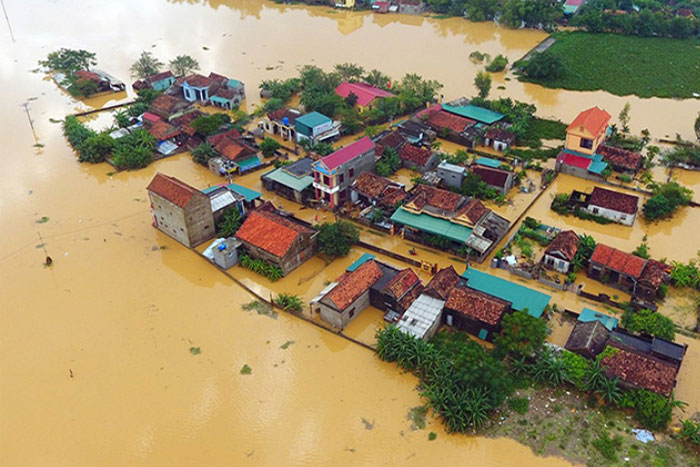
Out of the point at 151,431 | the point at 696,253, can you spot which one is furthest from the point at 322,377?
the point at 696,253

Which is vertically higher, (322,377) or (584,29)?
(584,29)

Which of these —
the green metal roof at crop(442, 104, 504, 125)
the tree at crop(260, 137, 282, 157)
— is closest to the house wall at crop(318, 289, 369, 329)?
the tree at crop(260, 137, 282, 157)

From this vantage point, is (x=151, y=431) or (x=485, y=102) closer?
(x=151, y=431)

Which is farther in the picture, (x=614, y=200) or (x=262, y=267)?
(x=614, y=200)

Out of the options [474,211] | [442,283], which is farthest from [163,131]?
[442,283]

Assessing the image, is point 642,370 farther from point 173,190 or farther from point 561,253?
point 173,190

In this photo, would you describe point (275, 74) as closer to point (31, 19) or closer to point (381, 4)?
point (381, 4)
